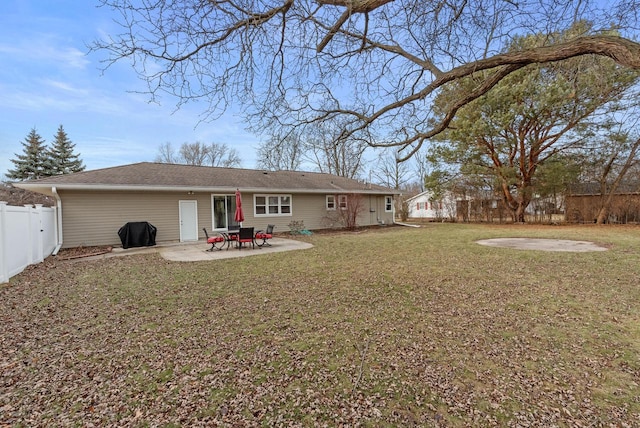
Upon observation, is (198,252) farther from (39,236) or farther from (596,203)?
(596,203)

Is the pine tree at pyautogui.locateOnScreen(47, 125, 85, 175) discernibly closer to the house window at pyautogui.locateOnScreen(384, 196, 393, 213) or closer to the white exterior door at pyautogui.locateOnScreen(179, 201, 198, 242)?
the white exterior door at pyautogui.locateOnScreen(179, 201, 198, 242)

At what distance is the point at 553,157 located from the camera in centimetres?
1731

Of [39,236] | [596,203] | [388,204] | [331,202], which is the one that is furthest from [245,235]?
[596,203]

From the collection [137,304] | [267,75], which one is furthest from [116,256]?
[267,75]

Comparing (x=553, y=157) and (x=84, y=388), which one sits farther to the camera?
(x=553, y=157)

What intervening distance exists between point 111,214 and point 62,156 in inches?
944

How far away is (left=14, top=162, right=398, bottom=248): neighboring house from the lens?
10.8 meters

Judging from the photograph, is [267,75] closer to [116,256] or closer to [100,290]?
[100,290]

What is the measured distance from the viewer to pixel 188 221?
1298cm

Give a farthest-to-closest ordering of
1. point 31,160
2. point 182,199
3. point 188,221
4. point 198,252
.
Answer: point 31,160, point 188,221, point 182,199, point 198,252

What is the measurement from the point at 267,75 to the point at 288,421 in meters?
4.56

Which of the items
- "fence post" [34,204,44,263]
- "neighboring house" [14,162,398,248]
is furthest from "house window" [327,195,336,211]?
"fence post" [34,204,44,263]

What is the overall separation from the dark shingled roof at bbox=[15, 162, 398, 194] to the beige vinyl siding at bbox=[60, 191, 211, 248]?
0.55 m

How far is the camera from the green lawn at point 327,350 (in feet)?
7.18
